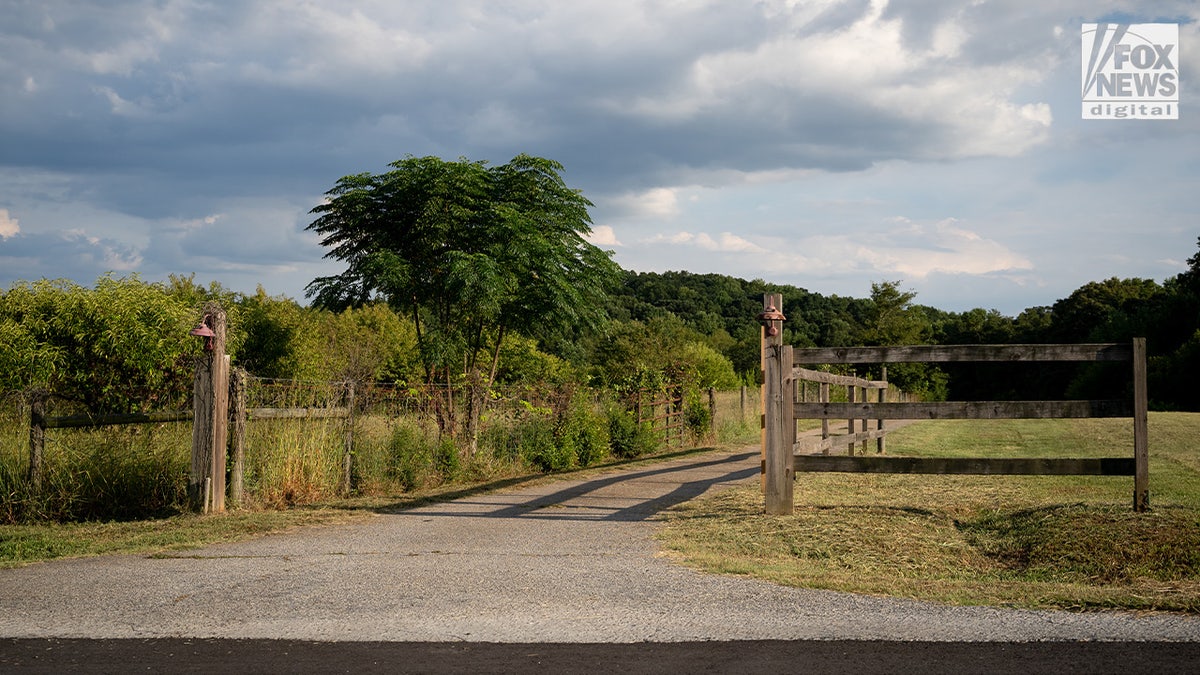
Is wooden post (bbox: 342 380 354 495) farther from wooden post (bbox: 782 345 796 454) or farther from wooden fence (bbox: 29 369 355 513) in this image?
wooden post (bbox: 782 345 796 454)

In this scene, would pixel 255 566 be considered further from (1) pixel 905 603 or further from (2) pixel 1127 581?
(2) pixel 1127 581

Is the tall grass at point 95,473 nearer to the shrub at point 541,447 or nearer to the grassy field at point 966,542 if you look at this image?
the shrub at point 541,447

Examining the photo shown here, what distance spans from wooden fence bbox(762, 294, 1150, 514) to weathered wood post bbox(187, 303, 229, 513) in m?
6.11

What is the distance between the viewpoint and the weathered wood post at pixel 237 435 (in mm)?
10383

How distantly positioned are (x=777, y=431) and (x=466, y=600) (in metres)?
4.24

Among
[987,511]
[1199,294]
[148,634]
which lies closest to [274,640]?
[148,634]

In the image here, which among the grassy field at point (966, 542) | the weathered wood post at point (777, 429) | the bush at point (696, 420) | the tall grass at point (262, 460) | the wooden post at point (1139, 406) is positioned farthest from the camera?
the bush at point (696, 420)

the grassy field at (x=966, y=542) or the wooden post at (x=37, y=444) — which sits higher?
the wooden post at (x=37, y=444)

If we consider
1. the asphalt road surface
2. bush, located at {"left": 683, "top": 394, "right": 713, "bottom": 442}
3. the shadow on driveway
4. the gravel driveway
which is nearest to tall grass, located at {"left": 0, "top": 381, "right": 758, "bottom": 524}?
the shadow on driveway

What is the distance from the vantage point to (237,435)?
10398 millimetres

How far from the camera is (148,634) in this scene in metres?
5.18

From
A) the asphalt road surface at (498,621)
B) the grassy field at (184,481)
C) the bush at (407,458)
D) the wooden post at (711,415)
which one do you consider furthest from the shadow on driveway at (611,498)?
the wooden post at (711,415)

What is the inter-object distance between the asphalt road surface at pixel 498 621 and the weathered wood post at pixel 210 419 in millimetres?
Answer: 2279

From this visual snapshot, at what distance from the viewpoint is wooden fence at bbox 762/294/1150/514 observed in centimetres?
834
